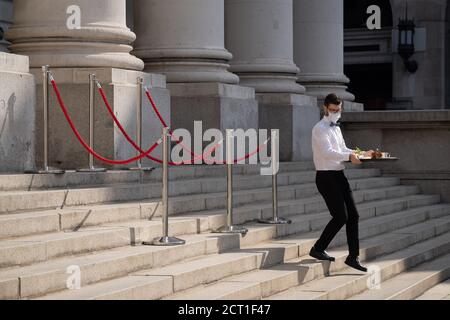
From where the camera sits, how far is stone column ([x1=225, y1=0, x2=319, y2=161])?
24062mm

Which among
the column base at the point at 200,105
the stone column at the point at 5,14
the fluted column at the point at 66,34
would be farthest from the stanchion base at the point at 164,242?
the stone column at the point at 5,14

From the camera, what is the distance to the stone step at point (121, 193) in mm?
12977

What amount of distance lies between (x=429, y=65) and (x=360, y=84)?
281 centimetres

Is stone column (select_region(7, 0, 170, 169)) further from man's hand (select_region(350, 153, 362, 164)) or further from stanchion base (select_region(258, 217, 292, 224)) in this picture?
man's hand (select_region(350, 153, 362, 164))

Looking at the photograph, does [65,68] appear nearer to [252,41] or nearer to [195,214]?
[195,214]

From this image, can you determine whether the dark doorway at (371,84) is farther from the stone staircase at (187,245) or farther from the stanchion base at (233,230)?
the stanchion base at (233,230)

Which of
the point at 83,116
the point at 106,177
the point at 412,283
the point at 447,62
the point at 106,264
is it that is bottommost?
the point at 412,283

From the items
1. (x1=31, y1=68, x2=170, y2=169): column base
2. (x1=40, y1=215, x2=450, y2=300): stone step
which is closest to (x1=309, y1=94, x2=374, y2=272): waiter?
(x1=40, y1=215, x2=450, y2=300): stone step

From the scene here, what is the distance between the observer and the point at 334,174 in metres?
14.0

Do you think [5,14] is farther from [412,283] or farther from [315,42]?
[412,283]

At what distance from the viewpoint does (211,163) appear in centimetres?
1914

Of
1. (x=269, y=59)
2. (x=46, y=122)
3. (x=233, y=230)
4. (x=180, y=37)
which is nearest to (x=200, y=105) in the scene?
(x=180, y=37)

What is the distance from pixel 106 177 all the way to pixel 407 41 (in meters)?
24.1

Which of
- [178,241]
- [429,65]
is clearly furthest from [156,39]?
[429,65]
